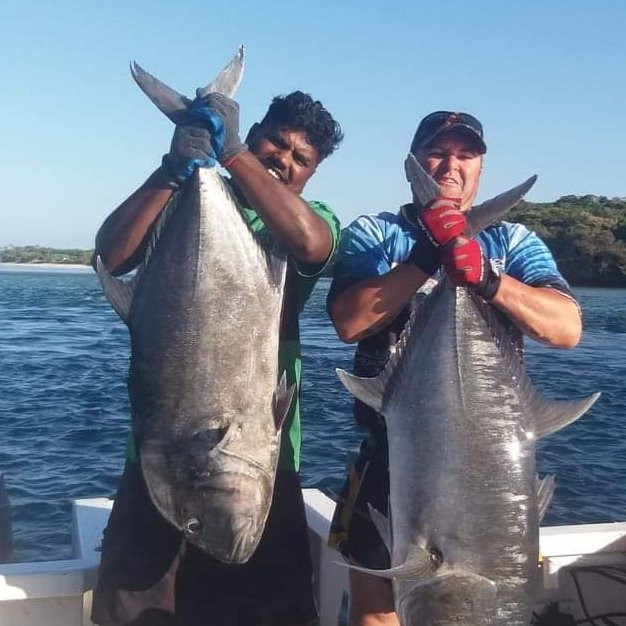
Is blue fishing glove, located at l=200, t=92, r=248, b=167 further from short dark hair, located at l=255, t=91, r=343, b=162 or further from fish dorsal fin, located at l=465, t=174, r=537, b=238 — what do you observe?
fish dorsal fin, located at l=465, t=174, r=537, b=238

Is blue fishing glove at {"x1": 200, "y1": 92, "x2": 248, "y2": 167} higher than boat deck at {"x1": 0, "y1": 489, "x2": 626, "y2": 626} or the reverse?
higher

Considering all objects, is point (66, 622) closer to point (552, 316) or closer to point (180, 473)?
point (180, 473)

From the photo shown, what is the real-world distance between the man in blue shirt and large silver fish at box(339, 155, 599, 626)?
0.41ft

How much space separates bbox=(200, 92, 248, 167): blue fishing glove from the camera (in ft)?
8.04

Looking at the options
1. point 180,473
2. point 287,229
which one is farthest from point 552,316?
point 180,473

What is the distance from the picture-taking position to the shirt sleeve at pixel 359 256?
2760mm

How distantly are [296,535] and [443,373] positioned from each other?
2.93 feet

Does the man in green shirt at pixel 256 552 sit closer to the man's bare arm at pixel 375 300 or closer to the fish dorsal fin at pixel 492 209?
the man's bare arm at pixel 375 300

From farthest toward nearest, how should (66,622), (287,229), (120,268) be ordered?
1. (66,622)
2. (120,268)
3. (287,229)

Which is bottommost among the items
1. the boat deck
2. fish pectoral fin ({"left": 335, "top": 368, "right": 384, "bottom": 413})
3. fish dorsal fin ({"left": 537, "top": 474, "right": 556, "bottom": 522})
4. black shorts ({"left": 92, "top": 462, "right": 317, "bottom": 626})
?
the boat deck

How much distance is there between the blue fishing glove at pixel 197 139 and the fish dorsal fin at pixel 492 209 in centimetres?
77

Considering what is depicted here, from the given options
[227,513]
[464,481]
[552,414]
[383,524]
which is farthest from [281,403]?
[552,414]

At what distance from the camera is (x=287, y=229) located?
2.50 m

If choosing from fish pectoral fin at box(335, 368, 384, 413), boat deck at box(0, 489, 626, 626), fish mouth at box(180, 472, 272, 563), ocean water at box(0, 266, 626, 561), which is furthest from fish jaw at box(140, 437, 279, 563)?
ocean water at box(0, 266, 626, 561)
